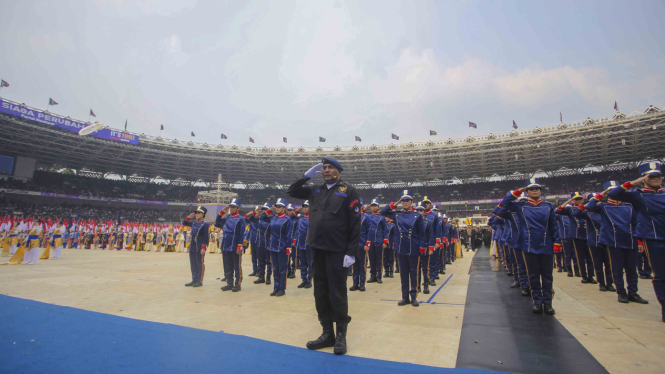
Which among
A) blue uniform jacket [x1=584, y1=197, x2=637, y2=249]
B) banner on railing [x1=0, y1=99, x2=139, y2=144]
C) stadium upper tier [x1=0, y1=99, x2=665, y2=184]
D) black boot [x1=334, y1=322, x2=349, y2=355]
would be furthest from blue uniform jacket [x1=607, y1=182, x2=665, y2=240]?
banner on railing [x1=0, y1=99, x2=139, y2=144]

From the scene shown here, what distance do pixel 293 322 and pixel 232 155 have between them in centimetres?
3610

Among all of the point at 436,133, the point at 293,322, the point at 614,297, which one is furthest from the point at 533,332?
the point at 436,133

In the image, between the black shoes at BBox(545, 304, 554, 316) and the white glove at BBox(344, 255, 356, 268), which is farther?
the black shoes at BBox(545, 304, 554, 316)

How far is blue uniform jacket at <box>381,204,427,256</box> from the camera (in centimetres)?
520

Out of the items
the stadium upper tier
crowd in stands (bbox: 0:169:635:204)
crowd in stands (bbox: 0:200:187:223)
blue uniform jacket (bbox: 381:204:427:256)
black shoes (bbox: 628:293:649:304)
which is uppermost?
the stadium upper tier

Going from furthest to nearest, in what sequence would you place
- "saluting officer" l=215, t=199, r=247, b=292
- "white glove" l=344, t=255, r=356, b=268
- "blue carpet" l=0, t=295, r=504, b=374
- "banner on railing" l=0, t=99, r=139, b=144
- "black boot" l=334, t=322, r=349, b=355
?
"banner on railing" l=0, t=99, r=139, b=144 < "saluting officer" l=215, t=199, r=247, b=292 < "white glove" l=344, t=255, r=356, b=268 < "black boot" l=334, t=322, r=349, b=355 < "blue carpet" l=0, t=295, r=504, b=374

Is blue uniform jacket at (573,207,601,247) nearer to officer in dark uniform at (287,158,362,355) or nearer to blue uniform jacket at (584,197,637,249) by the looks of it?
blue uniform jacket at (584,197,637,249)

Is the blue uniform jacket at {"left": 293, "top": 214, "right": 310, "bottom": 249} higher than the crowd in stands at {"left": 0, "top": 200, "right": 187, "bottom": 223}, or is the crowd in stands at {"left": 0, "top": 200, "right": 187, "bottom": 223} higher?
the crowd in stands at {"left": 0, "top": 200, "right": 187, "bottom": 223}

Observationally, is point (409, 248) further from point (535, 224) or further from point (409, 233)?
point (535, 224)

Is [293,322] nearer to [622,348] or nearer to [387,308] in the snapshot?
[387,308]

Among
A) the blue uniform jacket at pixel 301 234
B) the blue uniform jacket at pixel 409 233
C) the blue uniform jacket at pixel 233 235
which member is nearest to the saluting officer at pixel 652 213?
the blue uniform jacket at pixel 409 233

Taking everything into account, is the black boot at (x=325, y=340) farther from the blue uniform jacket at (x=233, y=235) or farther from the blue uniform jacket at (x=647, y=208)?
the blue uniform jacket at (x=647, y=208)

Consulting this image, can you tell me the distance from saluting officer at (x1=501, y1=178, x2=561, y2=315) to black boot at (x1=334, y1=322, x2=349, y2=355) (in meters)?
2.92

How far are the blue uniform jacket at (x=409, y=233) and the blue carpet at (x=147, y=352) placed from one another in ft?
8.97
